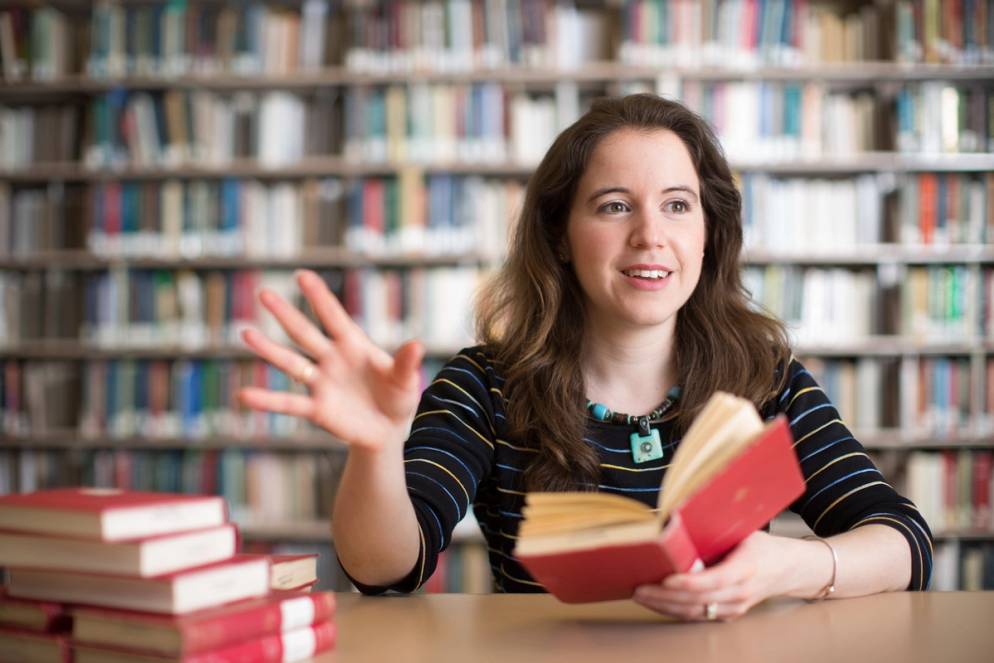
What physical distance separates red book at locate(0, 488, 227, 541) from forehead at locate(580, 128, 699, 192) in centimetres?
82

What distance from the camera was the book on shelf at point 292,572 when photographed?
0.90 metres

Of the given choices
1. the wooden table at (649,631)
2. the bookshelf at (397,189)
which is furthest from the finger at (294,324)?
the bookshelf at (397,189)

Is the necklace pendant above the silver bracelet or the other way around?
above

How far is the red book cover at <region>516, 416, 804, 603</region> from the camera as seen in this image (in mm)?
755

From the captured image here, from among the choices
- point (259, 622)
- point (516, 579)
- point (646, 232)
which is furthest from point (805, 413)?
point (259, 622)

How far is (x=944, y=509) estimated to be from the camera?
3119 mm

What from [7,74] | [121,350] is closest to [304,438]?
[121,350]

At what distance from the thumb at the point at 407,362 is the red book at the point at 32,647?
0.33 metres

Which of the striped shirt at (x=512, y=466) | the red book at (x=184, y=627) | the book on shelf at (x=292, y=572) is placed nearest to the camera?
the red book at (x=184, y=627)

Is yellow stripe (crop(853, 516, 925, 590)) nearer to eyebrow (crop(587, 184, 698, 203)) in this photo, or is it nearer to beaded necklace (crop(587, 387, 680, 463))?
beaded necklace (crop(587, 387, 680, 463))

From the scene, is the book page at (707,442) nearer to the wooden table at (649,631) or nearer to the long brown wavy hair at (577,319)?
the wooden table at (649,631)

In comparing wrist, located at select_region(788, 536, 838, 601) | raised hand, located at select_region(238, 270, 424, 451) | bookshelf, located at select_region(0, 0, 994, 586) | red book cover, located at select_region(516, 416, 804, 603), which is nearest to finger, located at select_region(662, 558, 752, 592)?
red book cover, located at select_region(516, 416, 804, 603)

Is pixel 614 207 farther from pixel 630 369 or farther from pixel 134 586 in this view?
pixel 134 586

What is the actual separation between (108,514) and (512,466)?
2.50ft
